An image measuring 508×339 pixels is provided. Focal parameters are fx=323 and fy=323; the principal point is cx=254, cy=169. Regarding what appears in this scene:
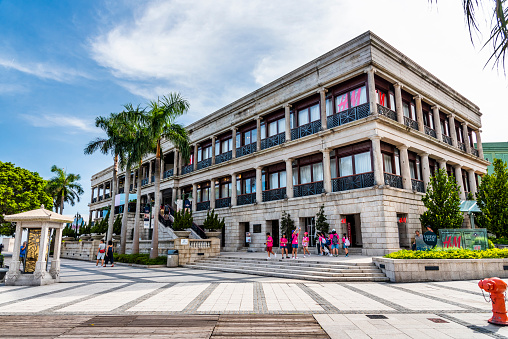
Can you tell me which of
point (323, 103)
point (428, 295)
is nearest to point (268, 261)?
point (428, 295)

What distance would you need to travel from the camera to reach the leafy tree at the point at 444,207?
17.8 m

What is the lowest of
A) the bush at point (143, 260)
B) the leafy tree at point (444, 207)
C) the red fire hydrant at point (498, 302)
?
the bush at point (143, 260)

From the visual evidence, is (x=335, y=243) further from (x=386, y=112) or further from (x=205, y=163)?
(x=205, y=163)

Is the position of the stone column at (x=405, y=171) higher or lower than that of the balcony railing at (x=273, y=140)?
lower

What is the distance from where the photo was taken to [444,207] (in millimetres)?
17938

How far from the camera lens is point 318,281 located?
13234 millimetres

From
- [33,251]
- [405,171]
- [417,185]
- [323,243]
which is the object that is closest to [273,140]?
[323,243]

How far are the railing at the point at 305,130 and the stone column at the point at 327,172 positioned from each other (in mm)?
1989

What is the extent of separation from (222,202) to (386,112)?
16.4m

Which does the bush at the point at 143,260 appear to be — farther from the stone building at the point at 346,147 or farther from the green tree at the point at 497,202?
the green tree at the point at 497,202

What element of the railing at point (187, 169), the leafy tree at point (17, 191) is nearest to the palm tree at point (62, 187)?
the leafy tree at point (17, 191)

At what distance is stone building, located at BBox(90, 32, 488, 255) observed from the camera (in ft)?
63.9

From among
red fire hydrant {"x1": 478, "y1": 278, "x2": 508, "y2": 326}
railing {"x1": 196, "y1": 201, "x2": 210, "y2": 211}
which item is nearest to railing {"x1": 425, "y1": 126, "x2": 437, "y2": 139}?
red fire hydrant {"x1": 478, "y1": 278, "x2": 508, "y2": 326}

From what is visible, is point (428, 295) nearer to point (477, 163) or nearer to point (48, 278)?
point (48, 278)
